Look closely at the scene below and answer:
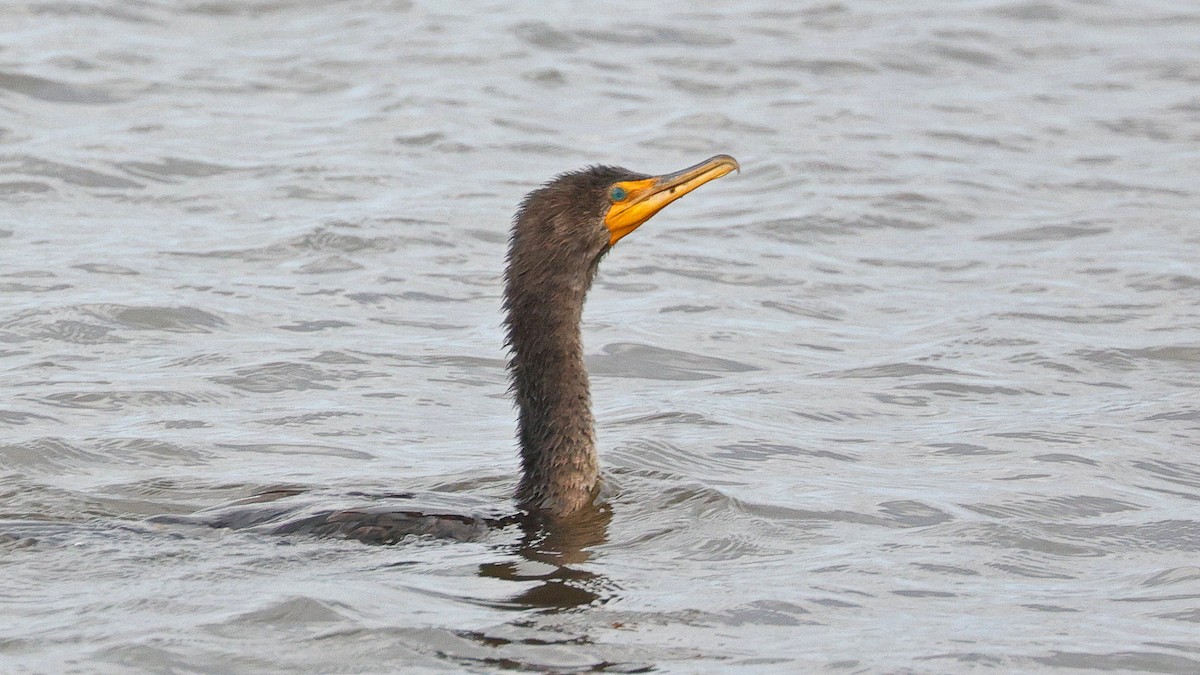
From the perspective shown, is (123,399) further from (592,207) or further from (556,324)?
(592,207)

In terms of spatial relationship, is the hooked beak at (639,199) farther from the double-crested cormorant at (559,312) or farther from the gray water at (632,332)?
the gray water at (632,332)

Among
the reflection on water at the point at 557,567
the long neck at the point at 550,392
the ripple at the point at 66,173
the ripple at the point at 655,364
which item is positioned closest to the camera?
the reflection on water at the point at 557,567

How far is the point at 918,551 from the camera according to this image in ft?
24.9

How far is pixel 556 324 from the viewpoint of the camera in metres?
8.01

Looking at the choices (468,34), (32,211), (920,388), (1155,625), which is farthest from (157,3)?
(1155,625)

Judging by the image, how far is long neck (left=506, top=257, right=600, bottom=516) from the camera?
7941 mm

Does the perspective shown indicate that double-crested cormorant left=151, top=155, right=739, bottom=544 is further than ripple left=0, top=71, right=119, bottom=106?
No

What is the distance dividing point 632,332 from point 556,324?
3.20m

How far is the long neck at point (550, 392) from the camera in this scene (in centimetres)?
794

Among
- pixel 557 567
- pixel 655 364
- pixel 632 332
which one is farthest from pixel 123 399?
pixel 557 567

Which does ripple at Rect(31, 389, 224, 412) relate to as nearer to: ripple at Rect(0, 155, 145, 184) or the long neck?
the long neck

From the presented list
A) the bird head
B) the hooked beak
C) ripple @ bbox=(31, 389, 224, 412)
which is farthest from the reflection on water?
ripple @ bbox=(31, 389, 224, 412)

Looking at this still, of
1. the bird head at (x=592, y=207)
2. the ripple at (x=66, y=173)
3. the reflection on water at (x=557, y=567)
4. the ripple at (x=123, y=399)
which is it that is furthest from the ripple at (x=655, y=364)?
the ripple at (x=66, y=173)

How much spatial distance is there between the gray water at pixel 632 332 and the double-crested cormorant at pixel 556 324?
279 mm
